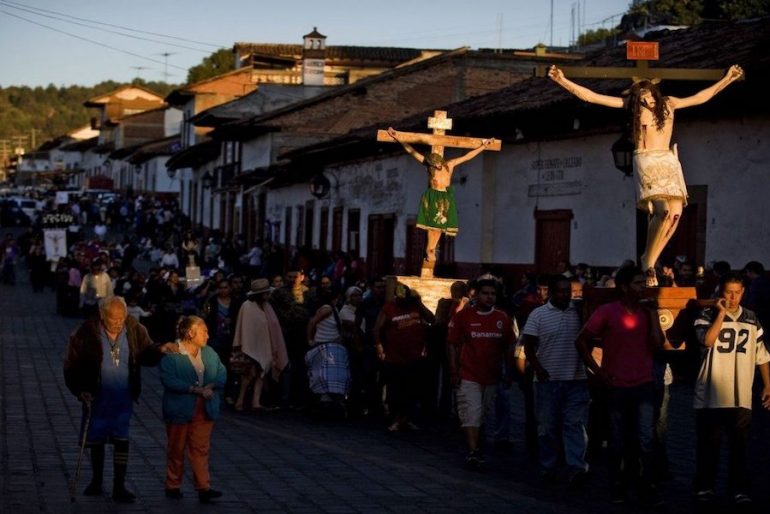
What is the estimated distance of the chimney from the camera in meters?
58.7

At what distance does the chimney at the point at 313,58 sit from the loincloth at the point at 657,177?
47.8 m

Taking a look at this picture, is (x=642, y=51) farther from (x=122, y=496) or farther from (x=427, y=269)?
(x=427, y=269)

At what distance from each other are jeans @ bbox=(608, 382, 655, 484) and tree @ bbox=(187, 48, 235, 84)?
94.5 metres

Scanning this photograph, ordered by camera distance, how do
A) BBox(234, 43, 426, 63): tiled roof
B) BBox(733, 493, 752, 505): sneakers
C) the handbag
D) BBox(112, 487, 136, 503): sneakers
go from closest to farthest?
BBox(112, 487, 136, 503): sneakers → BBox(733, 493, 752, 505): sneakers → the handbag → BBox(234, 43, 426, 63): tiled roof

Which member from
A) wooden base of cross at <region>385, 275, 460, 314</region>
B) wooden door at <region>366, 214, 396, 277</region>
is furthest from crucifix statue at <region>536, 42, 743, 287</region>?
wooden door at <region>366, 214, 396, 277</region>

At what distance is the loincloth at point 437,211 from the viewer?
17.8 m

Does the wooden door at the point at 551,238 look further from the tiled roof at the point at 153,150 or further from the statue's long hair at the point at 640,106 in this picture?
the tiled roof at the point at 153,150

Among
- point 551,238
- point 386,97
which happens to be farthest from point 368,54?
point 551,238

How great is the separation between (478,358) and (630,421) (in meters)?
2.05

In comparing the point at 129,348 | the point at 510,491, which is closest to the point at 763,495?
the point at 510,491

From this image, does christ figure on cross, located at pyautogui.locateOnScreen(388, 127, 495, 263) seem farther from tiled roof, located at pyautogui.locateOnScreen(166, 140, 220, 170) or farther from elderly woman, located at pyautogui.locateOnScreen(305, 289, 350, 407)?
tiled roof, located at pyautogui.locateOnScreen(166, 140, 220, 170)

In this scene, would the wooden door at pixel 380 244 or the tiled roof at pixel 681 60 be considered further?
the wooden door at pixel 380 244

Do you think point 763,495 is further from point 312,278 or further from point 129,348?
point 312,278

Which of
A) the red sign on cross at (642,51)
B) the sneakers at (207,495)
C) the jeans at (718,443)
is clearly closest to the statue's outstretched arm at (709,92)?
the red sign on cross at (642,51)
